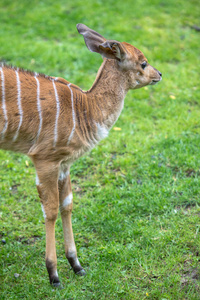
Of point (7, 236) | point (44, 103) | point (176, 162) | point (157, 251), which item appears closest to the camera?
point (44, 103)

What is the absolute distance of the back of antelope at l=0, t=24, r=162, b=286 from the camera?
3146 millimetres

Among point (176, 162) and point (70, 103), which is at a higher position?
point (70, 103)

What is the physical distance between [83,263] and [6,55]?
16.5 ft

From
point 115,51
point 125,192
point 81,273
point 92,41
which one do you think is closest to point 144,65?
point 115,51

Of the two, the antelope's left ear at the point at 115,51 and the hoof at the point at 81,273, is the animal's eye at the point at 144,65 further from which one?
the hoof at the point at 81,273

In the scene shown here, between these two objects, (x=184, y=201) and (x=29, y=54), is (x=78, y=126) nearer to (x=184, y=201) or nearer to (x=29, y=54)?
(x=184, y=201)

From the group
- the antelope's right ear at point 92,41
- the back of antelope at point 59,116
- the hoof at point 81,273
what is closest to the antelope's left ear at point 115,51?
the back of antelope at point 59,116

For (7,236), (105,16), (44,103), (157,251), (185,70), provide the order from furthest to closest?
(105,16) < (185,70) < (7,236) < (157,251) < (44,103)

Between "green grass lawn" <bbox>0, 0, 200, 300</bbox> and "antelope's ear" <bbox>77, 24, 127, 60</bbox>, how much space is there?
5.60 feet

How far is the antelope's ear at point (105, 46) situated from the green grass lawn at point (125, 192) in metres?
1.71

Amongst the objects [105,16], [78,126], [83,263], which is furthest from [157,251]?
[105,16]

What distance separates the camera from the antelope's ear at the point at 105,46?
320 centimetres

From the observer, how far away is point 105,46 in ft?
10.3

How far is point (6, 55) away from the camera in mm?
A: 7398
